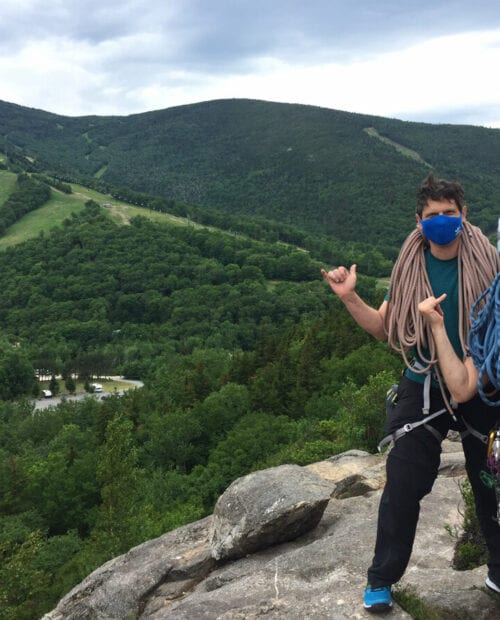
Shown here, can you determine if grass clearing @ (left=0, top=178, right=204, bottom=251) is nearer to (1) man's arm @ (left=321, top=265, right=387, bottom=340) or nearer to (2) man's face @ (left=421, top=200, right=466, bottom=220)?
(1) man's arm @ (left=321, top=265, right=387, bottom=340)

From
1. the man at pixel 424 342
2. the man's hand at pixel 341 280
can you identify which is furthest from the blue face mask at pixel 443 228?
the man's hand at pixel 341 280

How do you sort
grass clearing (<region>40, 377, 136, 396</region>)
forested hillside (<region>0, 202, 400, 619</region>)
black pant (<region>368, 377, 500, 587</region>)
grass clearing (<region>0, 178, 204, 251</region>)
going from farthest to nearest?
grass clearing (<region>0, 178, 204, 251</region>)
grass clearing (<region>40, 377, 136, 396</region>)
forested hillside (<region>0, 202, 400, 619</region>)
black pant (<region>368, 377, 500, 587</region>)

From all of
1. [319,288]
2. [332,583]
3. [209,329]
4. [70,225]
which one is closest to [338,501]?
[332,583]

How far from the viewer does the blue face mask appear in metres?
3.85

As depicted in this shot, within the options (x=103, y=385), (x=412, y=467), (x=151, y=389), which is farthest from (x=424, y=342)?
(x=103, y=385)

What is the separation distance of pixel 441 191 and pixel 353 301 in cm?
109

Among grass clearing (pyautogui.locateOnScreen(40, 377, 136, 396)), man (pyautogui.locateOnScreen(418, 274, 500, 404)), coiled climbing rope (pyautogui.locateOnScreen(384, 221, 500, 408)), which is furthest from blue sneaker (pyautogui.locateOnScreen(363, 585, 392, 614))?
grass clearing (pyautogui.locateOnScreen(40, 377, 136, 396))

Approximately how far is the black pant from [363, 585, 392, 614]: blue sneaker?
19 centimetres

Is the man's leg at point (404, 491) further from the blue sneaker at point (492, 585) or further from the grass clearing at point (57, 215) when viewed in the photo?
the grass clearing at point (57, 215)

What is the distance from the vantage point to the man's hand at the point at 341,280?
412 cm

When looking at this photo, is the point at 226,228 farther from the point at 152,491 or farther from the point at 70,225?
the point at 152,491

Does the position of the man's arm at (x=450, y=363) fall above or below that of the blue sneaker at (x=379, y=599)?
above

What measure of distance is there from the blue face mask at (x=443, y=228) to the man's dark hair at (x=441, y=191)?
0.47 ft

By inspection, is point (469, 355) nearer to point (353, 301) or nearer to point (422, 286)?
point (422, 286)
